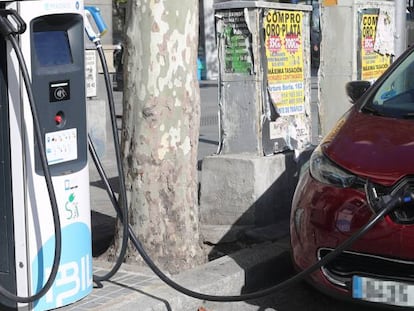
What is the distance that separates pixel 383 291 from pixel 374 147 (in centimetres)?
82

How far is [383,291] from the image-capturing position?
4.09 m

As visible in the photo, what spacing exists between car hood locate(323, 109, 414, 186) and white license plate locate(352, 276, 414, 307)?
53cm

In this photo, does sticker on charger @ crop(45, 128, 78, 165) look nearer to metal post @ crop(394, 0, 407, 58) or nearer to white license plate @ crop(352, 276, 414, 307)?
white license plate @ crop(352, 276, 414, 307)

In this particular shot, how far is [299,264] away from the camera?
458 centimetres

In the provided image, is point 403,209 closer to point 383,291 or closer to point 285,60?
point 383,291

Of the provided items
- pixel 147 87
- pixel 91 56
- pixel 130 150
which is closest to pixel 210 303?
pixel 130 150

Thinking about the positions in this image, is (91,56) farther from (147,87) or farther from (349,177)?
(349,177)

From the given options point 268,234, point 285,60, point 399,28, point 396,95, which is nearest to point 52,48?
point 396,95

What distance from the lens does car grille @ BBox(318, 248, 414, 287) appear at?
161 inches

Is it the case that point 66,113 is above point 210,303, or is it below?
above

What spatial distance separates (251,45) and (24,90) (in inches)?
93.5

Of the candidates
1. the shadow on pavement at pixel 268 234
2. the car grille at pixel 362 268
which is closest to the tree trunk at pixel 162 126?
the shadow on pavement at pixel 268 234

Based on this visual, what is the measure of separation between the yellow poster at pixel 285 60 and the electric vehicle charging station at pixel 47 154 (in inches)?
85.1

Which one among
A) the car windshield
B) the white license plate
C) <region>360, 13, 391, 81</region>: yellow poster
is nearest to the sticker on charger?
the white license plate
